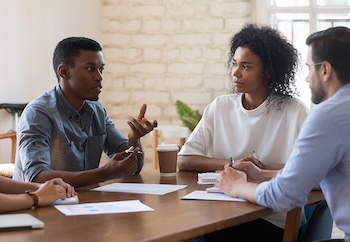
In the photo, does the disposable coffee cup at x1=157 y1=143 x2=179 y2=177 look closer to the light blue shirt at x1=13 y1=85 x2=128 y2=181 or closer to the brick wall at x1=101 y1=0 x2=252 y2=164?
the light blue shirt at x1=13 y1=85 x2=128 y2=181

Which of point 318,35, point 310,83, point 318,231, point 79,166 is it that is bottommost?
point 318,231

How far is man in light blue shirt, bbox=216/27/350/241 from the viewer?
2.11 metres

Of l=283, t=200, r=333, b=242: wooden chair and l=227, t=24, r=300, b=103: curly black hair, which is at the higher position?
l=227, t=24, r=300, b=103: curly black hair

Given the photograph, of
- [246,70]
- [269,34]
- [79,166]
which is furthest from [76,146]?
[269,34]

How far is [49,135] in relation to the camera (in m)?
2.93

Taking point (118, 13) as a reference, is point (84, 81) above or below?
below

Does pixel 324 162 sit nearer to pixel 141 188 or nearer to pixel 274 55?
pixel 141 188

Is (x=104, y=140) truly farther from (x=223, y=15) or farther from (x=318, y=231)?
(x=223, y=15)

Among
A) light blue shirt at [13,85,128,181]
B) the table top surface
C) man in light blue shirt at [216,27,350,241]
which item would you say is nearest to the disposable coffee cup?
light blue shirt at [13,85,128,181]

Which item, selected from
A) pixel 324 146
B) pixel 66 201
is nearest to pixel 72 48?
pixel 66 201

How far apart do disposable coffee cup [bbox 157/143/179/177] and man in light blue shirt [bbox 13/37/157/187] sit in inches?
4.4

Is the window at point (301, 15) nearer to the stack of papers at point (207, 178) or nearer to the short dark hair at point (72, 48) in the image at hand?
the short dark hair at point (72, 48)

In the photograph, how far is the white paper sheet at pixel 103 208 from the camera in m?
2.11

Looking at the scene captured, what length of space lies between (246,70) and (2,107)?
8.62ft
